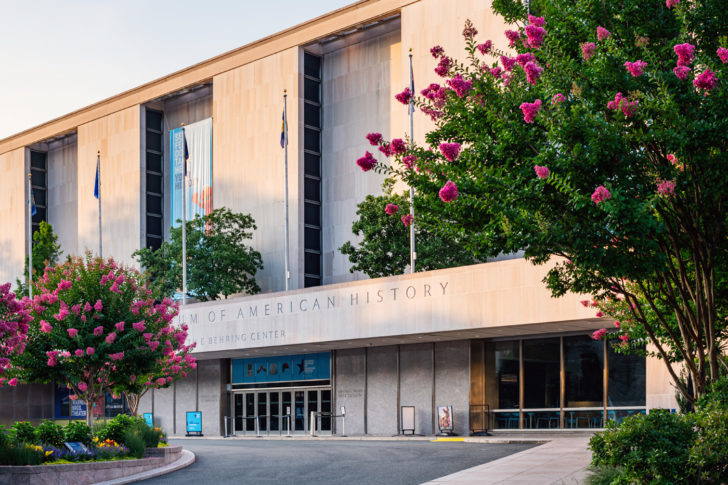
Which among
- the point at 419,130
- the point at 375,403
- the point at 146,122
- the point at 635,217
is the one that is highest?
the point at 146,122

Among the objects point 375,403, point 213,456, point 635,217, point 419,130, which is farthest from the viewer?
point 419,130

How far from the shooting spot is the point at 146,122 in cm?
5984

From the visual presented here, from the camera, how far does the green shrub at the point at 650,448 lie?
37.3 feet

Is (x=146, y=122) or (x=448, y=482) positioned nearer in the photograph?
(x=448, y=482)

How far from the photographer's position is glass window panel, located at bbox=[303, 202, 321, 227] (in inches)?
1978

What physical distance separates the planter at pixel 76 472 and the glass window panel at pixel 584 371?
618 inches

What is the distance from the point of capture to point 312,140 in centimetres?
5097

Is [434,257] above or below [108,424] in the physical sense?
above

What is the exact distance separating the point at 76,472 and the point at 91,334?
6190 mm

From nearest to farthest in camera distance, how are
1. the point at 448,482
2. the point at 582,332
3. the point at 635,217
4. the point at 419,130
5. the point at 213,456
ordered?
the point at 635,217
the point at 448,482
the point at 213,456
the point at 582,332
the point at 419,130

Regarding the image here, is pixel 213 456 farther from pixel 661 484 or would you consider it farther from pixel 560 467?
pixel 661 484

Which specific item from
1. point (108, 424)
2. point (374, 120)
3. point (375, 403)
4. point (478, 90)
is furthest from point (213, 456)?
point (374, 120)

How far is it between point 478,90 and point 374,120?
3627cm

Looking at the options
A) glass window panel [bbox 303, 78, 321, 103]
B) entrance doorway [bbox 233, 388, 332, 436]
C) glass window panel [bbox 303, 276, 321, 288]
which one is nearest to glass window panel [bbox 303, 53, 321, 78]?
glass window panel [bbox 303, 78, 321, 103]
